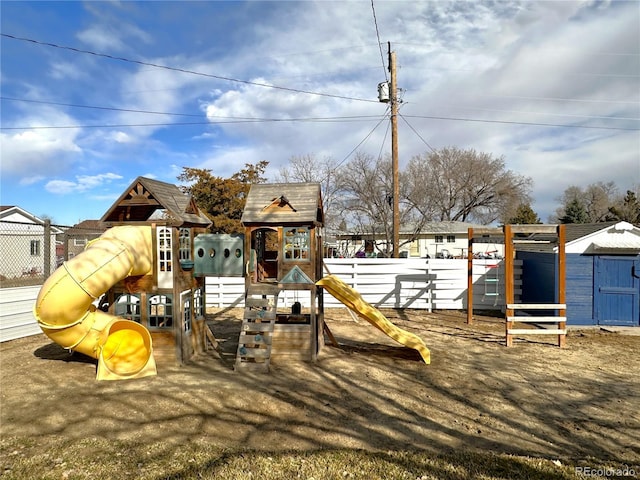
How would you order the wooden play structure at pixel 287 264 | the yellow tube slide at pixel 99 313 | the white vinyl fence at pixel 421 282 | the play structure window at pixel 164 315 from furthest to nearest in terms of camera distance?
the white vinyl fence at pixel 421 282 < the wooden play structure at pixel 287 264 < the play structure window at pixel 164 315 < the yellow tube slide at pixel 99 313

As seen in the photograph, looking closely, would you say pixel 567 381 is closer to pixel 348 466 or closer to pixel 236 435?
pixel 348 466

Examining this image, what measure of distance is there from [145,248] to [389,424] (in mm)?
5574

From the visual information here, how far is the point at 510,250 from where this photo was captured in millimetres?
9727

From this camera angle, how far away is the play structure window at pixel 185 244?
25.9 feet

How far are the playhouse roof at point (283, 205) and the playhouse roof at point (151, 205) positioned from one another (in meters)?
1.33

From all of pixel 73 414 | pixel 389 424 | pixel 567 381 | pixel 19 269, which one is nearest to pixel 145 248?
pixel 73 414

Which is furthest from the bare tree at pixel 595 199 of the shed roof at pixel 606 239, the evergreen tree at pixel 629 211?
the shed roof at pixel 606 239

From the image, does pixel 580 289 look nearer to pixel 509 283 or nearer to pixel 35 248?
pixel 509 283

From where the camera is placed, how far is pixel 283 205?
8281 mm

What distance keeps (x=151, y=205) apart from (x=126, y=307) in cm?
263

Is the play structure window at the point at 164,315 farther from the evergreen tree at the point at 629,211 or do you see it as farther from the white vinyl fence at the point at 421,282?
the evergreen tree at the point at 629,211

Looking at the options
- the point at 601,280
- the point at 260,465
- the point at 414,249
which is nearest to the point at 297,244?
the point at 260,465

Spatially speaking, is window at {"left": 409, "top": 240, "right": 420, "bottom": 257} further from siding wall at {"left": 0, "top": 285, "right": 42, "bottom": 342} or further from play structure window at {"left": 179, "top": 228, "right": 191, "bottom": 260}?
siding wall at {"left": 0, "top": 285, "right": 42, "bottom": 342}

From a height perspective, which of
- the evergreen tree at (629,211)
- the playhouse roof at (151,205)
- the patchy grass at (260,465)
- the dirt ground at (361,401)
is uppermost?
the evergreen tree at (629,211)
